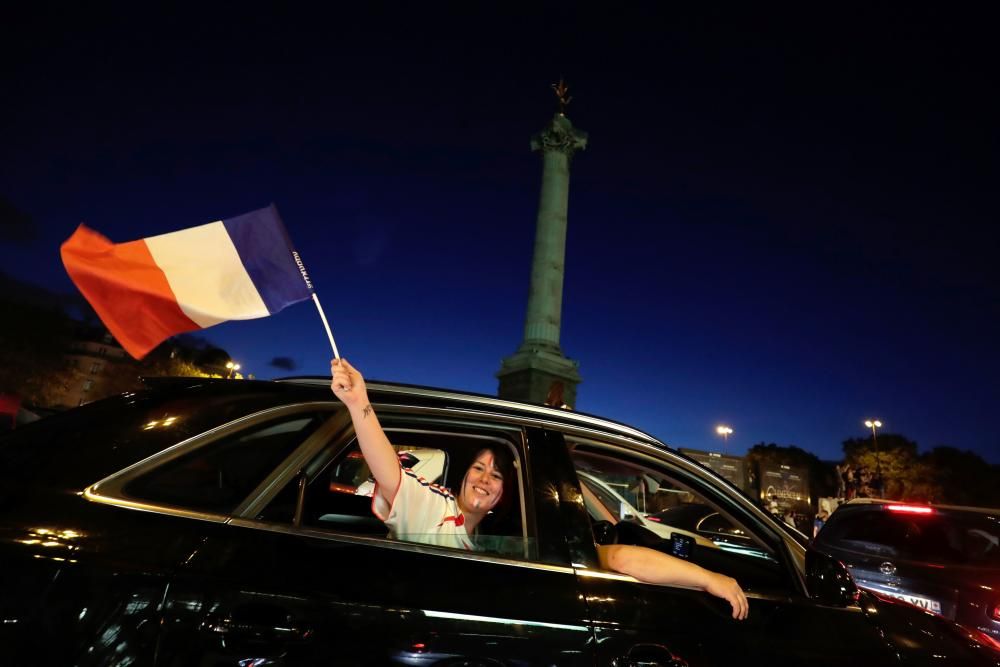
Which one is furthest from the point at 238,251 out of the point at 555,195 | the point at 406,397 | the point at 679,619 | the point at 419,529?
the point at 555,195

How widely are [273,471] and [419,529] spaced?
67 cm

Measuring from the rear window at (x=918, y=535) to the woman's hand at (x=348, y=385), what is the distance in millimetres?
4789

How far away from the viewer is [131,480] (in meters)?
1.74

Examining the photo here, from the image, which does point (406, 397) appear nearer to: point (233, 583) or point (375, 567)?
point (375, 567)

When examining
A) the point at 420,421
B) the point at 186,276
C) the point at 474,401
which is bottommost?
the point at 420,421

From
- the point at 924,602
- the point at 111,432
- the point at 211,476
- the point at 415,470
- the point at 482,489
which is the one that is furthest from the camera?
the point at 924,602

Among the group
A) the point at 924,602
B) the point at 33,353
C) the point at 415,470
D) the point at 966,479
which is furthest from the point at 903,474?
the point at 33,353

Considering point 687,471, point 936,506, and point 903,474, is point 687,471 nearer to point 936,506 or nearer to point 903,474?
point 936,506

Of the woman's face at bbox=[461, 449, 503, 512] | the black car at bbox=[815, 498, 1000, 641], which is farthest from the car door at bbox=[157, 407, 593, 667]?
the black car at bbox=[815, 498, 1000, 641]

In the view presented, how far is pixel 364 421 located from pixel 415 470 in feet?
6.77

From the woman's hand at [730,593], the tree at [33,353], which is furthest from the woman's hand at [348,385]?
the tree at [33,353]

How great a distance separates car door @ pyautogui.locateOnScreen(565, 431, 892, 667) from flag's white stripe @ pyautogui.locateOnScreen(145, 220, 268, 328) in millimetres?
1500

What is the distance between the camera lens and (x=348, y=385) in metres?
2.11

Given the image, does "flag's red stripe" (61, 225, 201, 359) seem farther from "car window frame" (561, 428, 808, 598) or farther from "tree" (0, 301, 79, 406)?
"tree" (0, 301, 79, 406)
